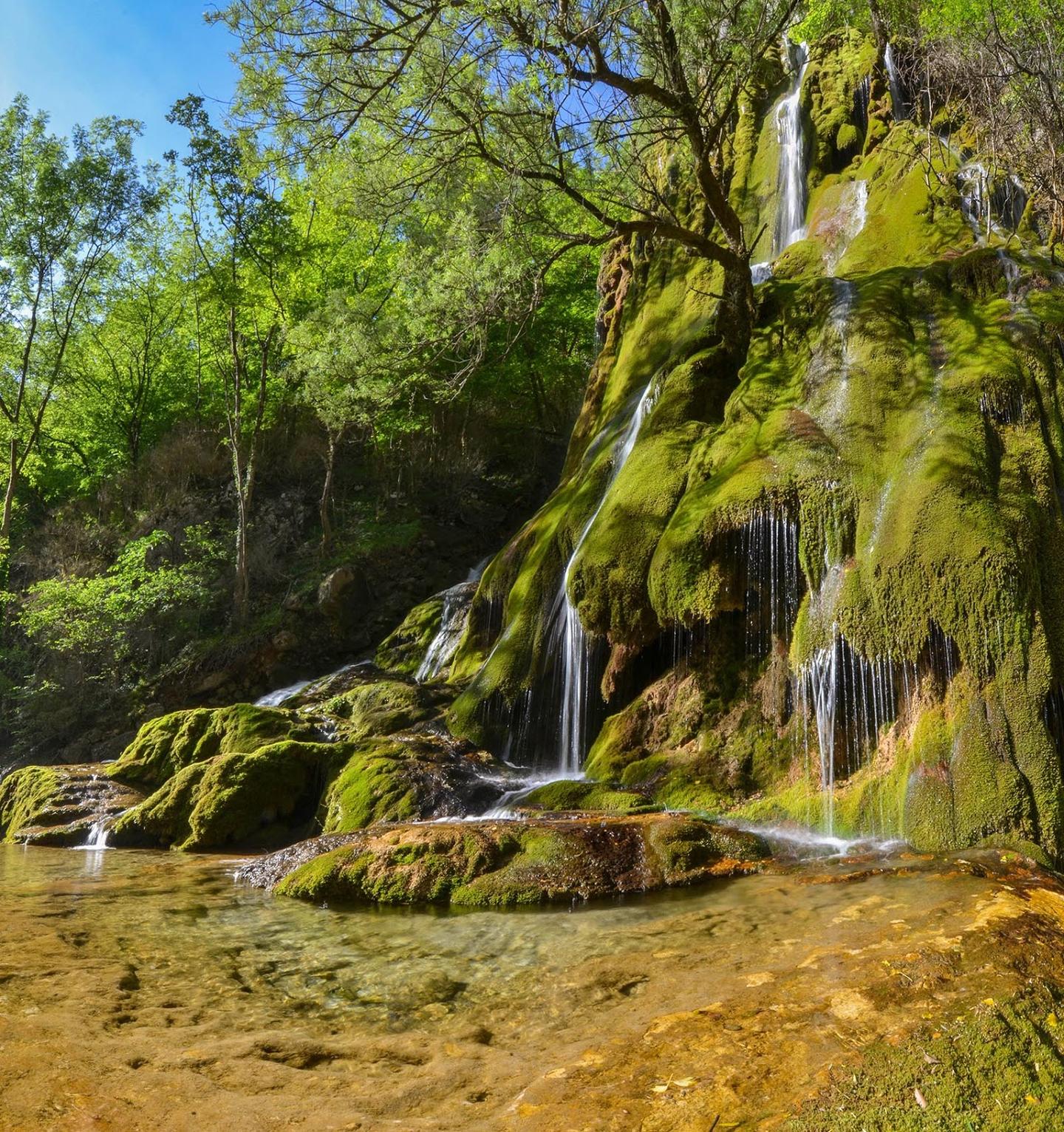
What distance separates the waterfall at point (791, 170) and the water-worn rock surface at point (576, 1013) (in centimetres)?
1162

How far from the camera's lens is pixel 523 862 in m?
6.03

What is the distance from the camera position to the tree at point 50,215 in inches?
713

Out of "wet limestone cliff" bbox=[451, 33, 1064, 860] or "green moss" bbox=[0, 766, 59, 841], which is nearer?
"wet limestone cliff" bbox=[451, 33, 1064, 860]

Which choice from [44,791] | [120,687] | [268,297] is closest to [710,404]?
[44,791]

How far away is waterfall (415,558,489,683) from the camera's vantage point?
14.6 meters

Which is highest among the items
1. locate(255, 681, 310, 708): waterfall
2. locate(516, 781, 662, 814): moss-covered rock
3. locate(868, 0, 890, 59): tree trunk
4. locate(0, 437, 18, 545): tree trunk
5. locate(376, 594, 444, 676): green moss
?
locate(868, 0, 890, 59): tree trunk

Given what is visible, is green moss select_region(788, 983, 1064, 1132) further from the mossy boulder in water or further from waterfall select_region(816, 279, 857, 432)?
the mossy boulder in water

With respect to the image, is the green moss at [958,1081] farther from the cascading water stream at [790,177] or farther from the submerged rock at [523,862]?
the cascading water stream at [790,177]

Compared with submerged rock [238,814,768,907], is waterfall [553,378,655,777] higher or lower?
higher

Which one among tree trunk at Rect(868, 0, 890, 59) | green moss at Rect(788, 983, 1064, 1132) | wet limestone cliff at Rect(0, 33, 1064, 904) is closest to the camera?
green moss at Rect(788, 983, 1064, 1132)

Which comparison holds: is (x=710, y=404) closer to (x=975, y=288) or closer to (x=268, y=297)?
(x=975, y=288)

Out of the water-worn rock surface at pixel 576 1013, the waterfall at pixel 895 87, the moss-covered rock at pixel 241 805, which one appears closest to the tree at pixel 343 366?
the moss-covered rock at pixel 241 805

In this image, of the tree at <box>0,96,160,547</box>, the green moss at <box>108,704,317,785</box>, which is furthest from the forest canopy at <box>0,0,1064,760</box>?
the green moss at <box>108,704,317,785</box>

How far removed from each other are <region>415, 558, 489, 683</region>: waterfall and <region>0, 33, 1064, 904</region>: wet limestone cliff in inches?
34.9
